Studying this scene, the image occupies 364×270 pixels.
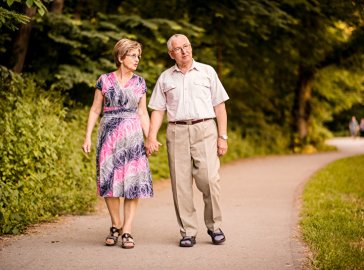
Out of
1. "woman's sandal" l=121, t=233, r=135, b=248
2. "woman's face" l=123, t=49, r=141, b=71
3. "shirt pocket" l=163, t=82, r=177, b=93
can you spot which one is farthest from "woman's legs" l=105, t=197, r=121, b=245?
"woman's face" l=123, t=49, r=141, b=71

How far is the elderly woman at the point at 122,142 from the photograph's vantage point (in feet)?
19.6

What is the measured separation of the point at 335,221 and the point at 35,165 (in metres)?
4.02

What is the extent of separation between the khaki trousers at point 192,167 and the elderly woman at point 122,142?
13.0 inches

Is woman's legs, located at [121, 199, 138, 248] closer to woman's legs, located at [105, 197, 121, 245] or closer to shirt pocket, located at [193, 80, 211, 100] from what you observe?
woman's legs, located at [105, 197, 121, 245]

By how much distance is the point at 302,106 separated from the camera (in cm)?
2523

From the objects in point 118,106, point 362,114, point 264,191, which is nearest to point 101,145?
point 118,106

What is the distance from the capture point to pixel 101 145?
6.06m

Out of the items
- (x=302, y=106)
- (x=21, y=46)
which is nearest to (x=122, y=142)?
(x=21, y=46)

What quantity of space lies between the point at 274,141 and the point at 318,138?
3.20 meters

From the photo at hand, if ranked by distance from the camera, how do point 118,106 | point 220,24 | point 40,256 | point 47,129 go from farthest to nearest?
point 220,24 < point 47,129 < point 118,106 < point 40,256

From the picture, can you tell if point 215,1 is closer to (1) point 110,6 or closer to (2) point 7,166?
(1) point 110,6

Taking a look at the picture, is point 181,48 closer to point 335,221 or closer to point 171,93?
point 171,93

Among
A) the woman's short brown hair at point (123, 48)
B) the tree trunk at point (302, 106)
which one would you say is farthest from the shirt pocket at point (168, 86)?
the tree trunk at point (302, 106)

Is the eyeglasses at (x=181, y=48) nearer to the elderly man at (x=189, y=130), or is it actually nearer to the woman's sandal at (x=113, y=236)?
the elderly man at (x=189, y=130)
